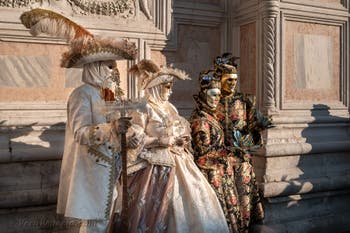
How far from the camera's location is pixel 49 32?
3.41 meters

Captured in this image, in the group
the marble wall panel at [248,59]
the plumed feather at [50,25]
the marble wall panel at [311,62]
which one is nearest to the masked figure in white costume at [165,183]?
the plumed feather at [50,25]

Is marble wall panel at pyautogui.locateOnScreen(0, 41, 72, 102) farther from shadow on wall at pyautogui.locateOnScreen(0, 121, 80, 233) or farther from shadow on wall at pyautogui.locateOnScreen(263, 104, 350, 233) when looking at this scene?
shadow on wall at pyautogui.locateOnScreen(263, 104, 350, 233)

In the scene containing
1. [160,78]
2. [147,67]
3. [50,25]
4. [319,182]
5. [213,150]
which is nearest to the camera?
[50,25]

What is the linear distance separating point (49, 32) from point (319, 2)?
3.94 meters

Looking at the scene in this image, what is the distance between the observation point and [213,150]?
4.46 m

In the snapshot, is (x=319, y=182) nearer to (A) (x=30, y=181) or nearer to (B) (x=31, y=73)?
(A) (x=30, y=181)

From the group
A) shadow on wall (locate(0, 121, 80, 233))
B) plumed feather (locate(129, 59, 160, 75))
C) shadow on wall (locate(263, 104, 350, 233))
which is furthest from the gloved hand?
shadow on wall (locate(263, 104, 350, 233))

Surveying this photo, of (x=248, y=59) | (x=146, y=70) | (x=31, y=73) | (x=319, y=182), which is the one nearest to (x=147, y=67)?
(x=146, y=70)

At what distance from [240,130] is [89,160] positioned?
1.83m

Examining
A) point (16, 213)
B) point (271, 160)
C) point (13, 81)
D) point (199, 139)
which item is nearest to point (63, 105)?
point (13, 81)

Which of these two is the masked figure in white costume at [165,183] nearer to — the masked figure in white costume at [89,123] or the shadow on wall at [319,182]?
the masked figure in white costume at [89,123]

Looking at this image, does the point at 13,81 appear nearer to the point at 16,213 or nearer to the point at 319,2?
the point at 16,213

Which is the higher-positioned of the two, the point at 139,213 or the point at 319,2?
the point at 319,2

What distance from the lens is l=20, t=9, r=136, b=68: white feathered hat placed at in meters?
3.37
